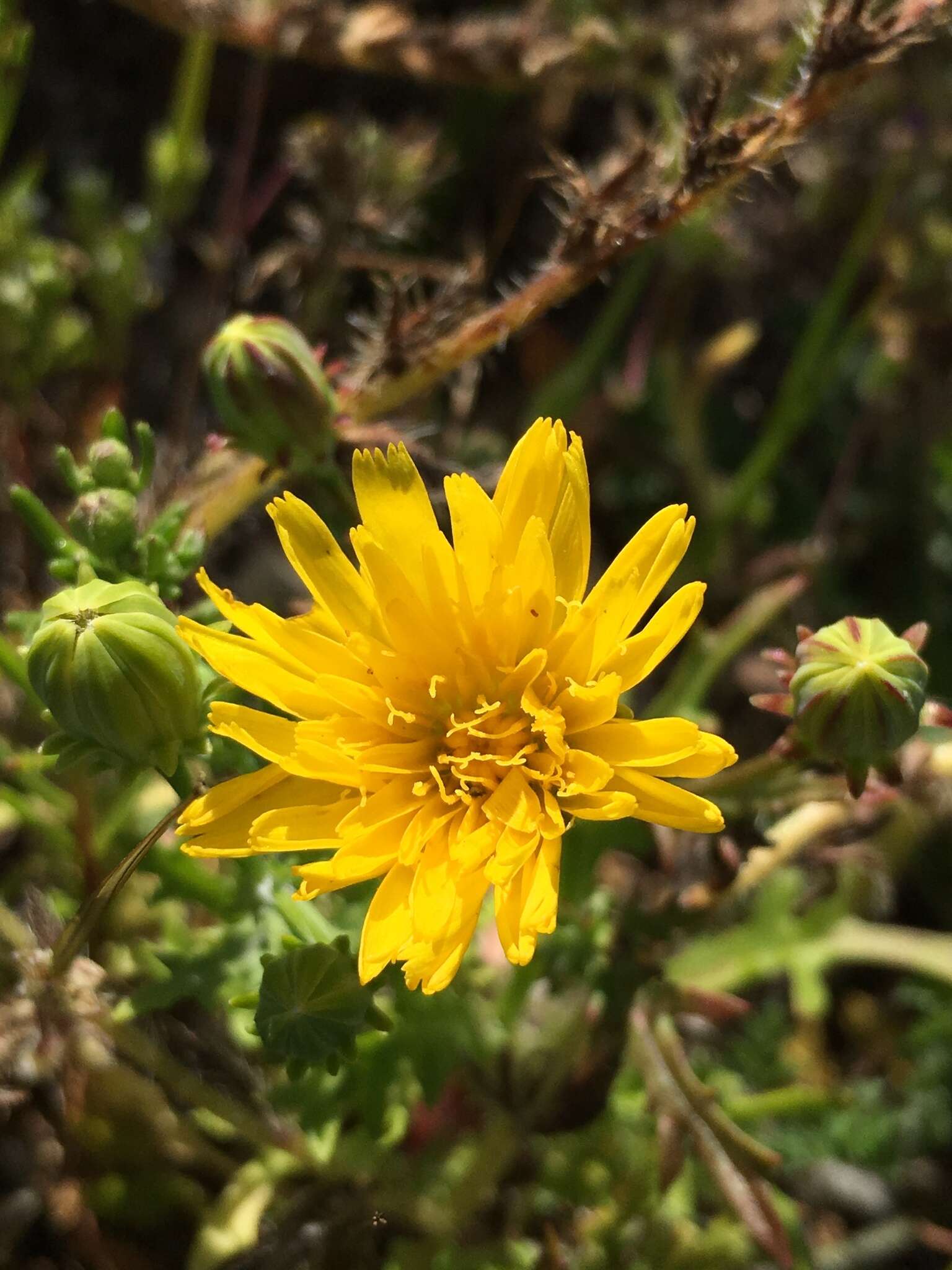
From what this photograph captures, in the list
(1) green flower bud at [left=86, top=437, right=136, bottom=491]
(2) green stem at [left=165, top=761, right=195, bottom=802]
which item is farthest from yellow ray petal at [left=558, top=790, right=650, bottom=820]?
(1) green flower bud at [left=86, top=437, right=136, bottom=491]

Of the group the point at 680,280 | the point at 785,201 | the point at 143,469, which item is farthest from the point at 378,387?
the point at 785,201

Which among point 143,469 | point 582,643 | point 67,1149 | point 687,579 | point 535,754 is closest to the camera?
point 582,643

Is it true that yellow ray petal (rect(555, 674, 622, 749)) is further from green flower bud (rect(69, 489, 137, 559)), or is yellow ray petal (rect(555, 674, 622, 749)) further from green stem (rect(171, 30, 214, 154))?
green stem (rect(171, 30, 214, 154))

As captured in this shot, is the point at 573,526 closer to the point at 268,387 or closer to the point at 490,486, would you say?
the point at 268,387

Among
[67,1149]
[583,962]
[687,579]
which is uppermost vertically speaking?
[687,579]

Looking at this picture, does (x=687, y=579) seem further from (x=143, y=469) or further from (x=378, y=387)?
(x=143, y=469)

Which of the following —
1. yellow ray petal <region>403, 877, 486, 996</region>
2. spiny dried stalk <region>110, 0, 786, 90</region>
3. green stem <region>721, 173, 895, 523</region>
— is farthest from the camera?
green stem <region>721, 173, 895, 523</region>

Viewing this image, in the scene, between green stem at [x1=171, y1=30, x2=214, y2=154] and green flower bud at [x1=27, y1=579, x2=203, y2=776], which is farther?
green stem at [x1=171, y1=30, x2=214, y2=154]
